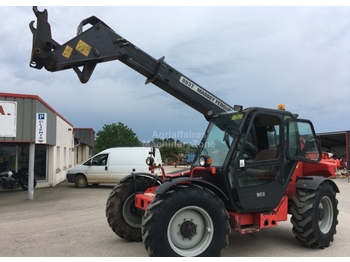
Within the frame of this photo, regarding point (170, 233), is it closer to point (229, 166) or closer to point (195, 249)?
point (195, 249)

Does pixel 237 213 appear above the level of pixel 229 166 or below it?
below

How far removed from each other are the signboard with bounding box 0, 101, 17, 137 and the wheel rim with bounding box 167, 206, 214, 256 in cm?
906

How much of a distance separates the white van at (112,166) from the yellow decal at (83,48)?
9925 mm

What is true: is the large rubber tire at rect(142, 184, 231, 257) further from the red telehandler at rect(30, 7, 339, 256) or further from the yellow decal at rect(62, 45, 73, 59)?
the yellow decal at rect(62, 45, 73, 59)

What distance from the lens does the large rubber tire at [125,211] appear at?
6.14 metres

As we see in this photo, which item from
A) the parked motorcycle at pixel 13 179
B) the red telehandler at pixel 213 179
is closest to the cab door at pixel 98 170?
the parked motorcycle at pixel 13 179

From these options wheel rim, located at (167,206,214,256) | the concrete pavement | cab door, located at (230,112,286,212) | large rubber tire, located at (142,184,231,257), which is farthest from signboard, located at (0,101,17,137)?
cab door, located at (230,112,286,212)

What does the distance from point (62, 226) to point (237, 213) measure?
14.4 ft

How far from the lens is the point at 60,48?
5625 mm

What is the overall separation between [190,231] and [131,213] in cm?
185

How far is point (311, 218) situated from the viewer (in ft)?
18.3

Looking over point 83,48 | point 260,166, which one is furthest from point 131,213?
point 83,48

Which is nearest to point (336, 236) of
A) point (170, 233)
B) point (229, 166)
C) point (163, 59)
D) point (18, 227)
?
point (229, 166)

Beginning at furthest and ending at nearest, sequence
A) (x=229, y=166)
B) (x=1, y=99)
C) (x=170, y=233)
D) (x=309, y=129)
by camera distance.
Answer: (x=1, y=99) → (x=309, y=129) → (x=229, y=166) → (x=170, y=233)
